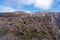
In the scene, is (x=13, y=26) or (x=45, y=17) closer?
(x=13, y=26)

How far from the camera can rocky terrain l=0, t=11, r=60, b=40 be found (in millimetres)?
4523

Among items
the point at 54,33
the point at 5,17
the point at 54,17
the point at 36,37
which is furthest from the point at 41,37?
the point at 5,17

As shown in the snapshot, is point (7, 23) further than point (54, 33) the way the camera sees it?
A: No

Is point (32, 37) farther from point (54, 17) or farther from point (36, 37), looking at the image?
point (54, 17)

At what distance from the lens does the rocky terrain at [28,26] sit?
452cm

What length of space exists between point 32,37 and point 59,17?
43.5 inches

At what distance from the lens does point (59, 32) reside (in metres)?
4.88

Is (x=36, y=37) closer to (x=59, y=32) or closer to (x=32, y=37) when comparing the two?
(x=32, y=37)

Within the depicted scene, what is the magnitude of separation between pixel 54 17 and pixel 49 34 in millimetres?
595

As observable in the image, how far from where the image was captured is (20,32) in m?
4.57

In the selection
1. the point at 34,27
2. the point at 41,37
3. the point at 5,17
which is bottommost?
the point at 41,37

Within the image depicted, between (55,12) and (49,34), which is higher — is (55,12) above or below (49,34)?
above

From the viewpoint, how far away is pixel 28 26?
184 inches

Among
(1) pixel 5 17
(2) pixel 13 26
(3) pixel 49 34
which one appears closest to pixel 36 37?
(3) pixel 49 34
